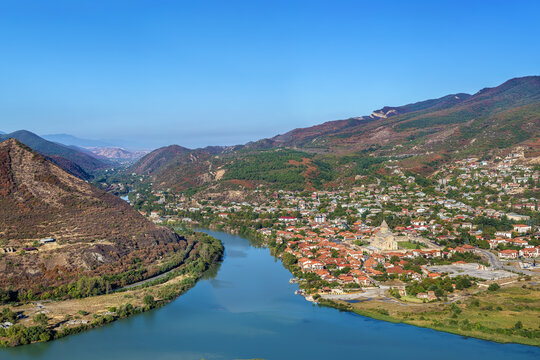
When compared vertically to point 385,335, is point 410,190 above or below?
above

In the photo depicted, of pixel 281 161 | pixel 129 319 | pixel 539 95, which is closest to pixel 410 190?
pixel 281 161

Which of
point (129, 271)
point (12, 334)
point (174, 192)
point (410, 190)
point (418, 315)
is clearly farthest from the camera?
point (174, 192)

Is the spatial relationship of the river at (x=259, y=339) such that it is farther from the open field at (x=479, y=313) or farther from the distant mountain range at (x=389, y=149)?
the distant mountain range at (x=389, y=149)

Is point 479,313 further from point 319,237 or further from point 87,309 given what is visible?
point 87,309

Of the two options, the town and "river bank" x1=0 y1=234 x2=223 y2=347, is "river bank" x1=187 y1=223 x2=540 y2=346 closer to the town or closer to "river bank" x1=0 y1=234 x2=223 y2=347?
the town

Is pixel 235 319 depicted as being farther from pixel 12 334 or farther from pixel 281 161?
pixel 281 161

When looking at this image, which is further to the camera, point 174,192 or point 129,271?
point 174,192
